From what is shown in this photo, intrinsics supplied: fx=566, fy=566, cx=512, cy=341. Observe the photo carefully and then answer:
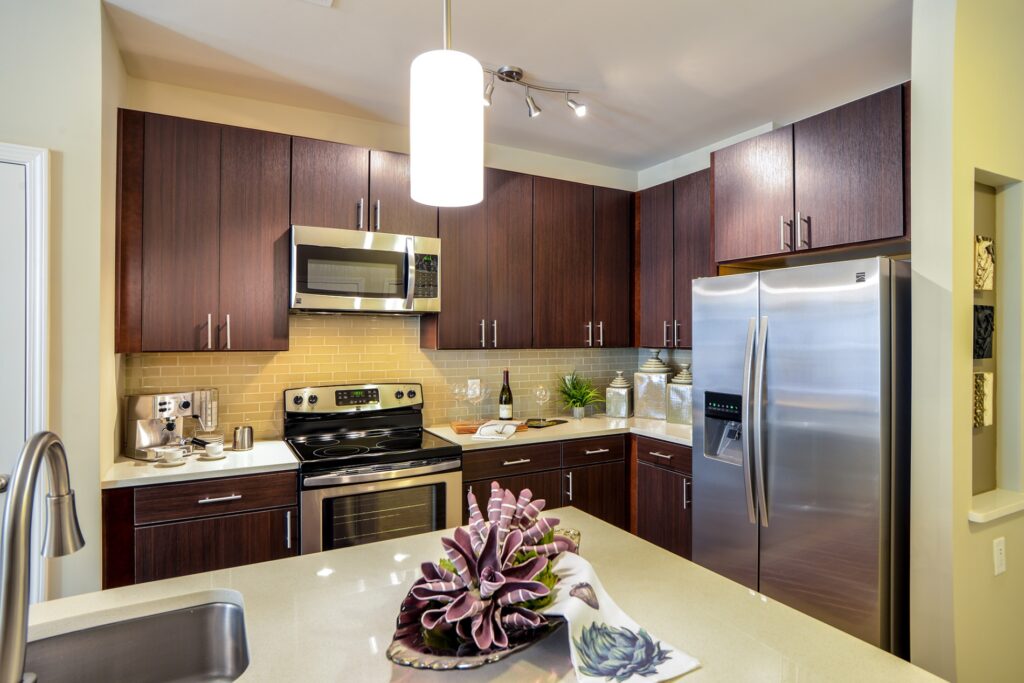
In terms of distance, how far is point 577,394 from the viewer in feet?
12.4

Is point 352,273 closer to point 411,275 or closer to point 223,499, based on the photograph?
point 411,275

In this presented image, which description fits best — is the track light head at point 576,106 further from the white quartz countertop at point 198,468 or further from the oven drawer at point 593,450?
the white quartz countertop at point 198,468

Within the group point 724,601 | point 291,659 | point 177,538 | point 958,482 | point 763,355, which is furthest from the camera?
point 763,355

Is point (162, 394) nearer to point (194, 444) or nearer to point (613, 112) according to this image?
point (194, 444)

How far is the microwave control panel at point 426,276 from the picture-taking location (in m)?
3.04

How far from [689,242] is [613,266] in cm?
53

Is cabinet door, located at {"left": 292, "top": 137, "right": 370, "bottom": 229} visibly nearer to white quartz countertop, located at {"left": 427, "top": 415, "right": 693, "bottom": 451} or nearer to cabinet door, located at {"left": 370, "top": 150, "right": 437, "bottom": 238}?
cabinet door, located at {"left": 370, "top": 150, "right": 437, "bottom": 238}

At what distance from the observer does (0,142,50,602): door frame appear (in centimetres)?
Answer: 201

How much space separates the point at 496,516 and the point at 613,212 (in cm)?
308

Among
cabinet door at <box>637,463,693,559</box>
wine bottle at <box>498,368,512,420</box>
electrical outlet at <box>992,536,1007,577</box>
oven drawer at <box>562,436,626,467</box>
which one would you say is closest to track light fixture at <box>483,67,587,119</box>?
wine bottle at <box>498,368,512,420</box>

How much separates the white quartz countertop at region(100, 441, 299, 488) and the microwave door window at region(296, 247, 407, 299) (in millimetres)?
803

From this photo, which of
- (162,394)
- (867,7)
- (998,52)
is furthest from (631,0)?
(162,394)

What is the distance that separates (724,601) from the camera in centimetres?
119

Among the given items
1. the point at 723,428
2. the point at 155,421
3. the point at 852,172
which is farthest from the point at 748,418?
the point at 155,421
